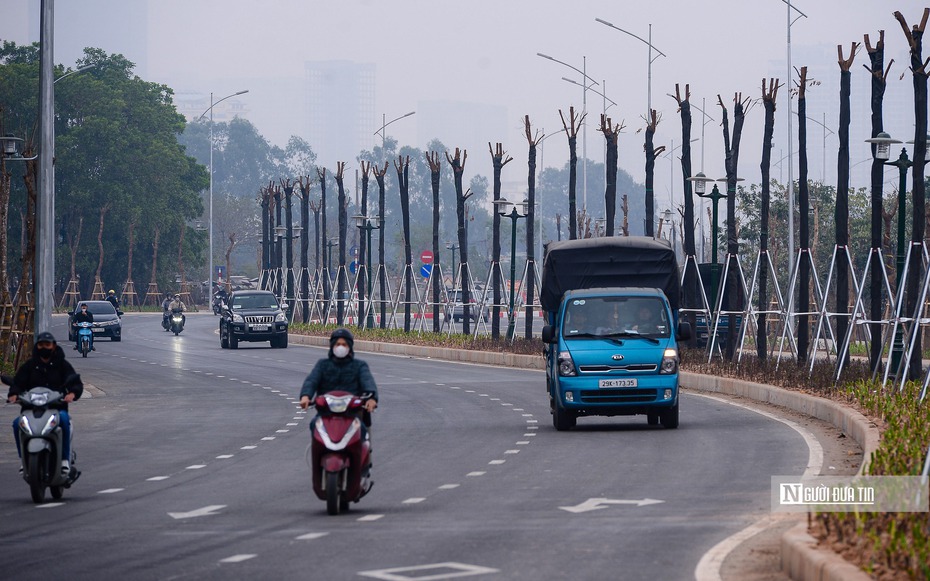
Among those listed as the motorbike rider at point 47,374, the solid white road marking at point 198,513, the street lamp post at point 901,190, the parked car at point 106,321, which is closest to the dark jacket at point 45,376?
the motorbike rider at point 47,374

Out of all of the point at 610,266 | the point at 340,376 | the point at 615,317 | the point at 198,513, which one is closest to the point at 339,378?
the point at 340,376

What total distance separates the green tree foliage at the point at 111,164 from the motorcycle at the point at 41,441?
274ft

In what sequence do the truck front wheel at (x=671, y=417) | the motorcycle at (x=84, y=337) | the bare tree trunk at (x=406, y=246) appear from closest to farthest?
the truck front wheel at (x=671, y=417), the motorcycle at (x=84, y=337), the bare tree trunk at (x=406, y=246)

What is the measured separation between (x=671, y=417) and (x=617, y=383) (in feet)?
Result: 3.21

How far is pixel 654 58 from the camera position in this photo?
50.6 meters

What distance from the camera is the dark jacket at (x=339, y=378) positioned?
14.1 meters

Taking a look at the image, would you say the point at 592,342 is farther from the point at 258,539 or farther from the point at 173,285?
the point at 173,285

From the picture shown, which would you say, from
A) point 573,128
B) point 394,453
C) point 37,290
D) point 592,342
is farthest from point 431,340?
point 394,453

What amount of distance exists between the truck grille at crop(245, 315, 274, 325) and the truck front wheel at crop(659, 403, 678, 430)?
35052mm

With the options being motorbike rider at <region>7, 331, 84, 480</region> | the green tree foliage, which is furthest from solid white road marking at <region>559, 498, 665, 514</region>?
the green tree foliage

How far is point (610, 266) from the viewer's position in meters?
30.0

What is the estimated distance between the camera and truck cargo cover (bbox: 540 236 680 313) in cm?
2966

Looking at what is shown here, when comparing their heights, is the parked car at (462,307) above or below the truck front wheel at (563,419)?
above

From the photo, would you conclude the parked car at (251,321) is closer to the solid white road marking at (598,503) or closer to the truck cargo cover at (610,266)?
the truck cargo cover at (610,266)
